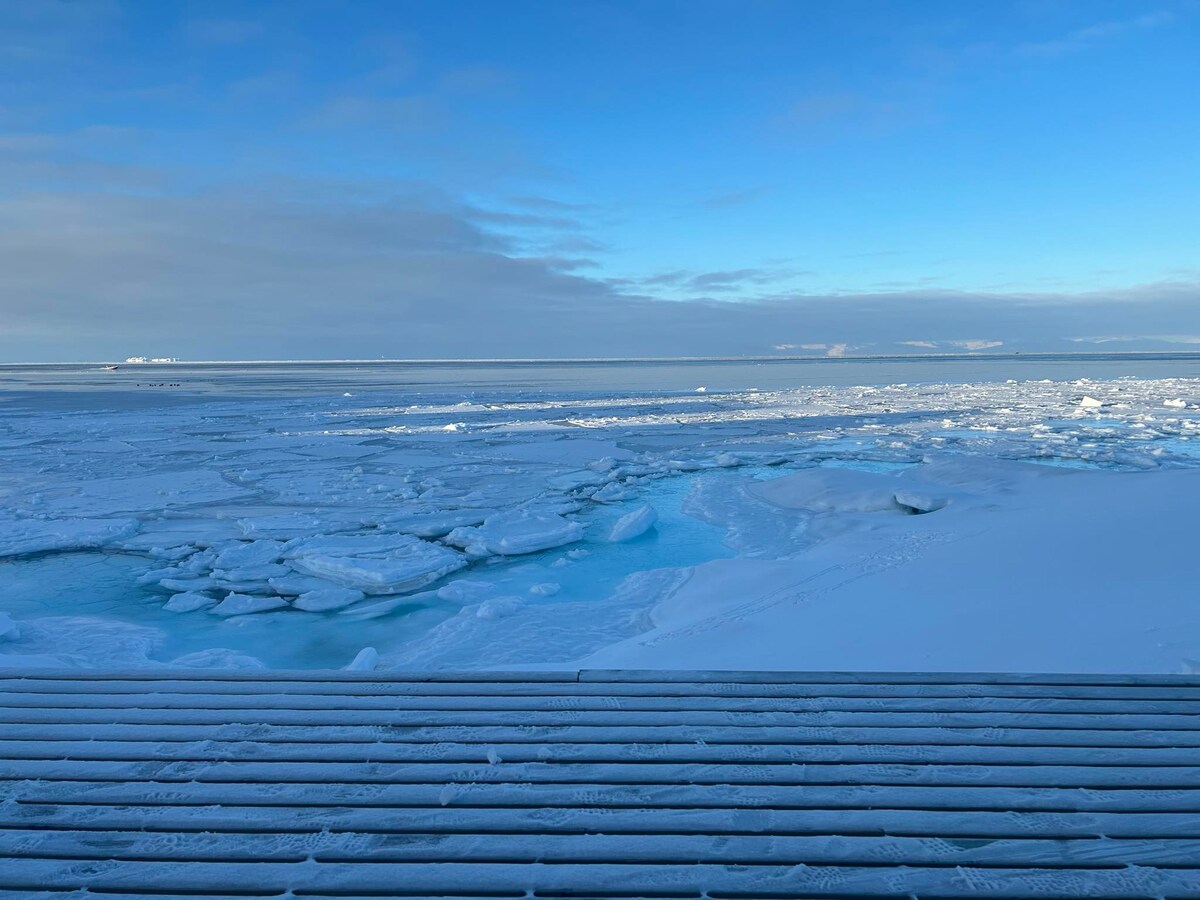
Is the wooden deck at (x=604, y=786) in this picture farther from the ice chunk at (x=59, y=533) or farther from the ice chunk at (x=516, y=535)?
the ice chunk at (x=59, y=533)

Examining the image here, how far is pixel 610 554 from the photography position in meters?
7.93

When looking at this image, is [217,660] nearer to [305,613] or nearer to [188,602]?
[305,613]

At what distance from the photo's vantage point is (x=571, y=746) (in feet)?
8.59

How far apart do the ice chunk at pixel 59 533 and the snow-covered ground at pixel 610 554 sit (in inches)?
1.5

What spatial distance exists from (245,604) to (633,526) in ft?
13.5

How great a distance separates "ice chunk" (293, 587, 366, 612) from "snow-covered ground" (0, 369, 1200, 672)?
0.11 ft

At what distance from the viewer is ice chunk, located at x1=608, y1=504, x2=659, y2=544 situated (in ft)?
27.8

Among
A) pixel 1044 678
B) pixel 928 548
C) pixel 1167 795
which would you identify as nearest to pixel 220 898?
pixel 1167 795

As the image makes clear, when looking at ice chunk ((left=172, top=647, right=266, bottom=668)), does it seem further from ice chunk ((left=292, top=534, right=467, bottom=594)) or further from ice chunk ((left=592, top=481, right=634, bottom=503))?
ice chunk ((left=592, top=481, right=634, bottom=503))

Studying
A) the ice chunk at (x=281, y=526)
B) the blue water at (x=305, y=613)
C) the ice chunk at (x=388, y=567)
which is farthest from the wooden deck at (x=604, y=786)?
the ice chunk at (x=281, y=526)

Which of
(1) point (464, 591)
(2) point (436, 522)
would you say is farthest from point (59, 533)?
(1) point (464, 591)

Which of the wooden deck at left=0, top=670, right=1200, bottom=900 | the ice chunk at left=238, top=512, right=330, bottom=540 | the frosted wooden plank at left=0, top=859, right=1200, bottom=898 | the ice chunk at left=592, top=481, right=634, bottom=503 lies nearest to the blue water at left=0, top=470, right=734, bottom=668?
the ice chunk at left=238, top=512, right=330, bottom=540

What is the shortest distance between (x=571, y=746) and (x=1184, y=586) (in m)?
4.75

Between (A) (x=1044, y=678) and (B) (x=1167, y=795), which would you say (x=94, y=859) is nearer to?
(B) (x=1167, y=795)
